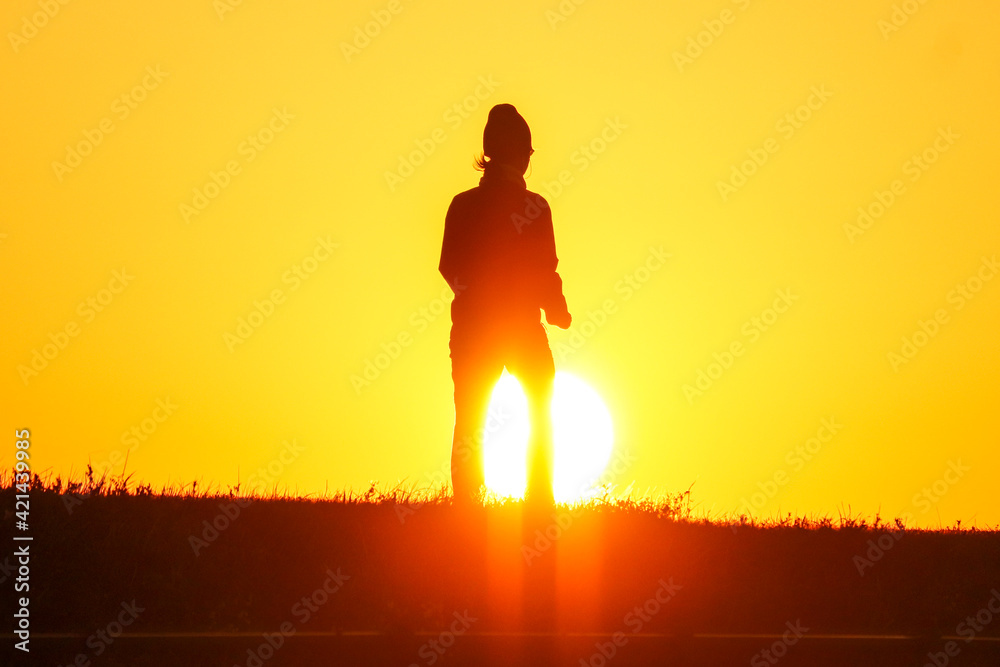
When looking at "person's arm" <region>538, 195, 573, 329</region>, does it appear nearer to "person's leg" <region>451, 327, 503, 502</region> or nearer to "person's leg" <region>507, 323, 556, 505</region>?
"person's leg" <region>507, 323, 556, 505</region>

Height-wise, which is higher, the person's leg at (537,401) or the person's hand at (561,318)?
the person's hand at (561,318)

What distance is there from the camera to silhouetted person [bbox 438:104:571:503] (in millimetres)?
8312

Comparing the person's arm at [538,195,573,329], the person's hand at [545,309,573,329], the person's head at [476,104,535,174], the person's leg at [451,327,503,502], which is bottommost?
the person's leg at [451,327,503,502]

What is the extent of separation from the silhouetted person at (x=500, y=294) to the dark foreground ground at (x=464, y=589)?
0.49m

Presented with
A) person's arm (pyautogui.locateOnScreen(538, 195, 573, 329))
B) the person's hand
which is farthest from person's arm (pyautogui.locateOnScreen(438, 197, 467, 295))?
the person's hand

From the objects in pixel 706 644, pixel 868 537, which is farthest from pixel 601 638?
pixel 868 537

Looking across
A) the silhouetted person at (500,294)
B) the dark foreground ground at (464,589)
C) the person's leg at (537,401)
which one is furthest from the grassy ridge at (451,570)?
the silhouetted person at (500,294)

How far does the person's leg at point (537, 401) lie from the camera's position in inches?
332

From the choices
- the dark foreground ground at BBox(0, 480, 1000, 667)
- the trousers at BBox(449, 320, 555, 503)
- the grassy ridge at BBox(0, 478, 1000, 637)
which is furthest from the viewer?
the trousers at BBox(449, 320, 555, 503)

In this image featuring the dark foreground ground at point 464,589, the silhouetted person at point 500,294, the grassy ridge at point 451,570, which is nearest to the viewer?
the dark foreground ground at point 464,589

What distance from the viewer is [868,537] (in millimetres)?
9117

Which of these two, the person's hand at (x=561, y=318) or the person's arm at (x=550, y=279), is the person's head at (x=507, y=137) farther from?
the person's hand at (x=561, y=318)

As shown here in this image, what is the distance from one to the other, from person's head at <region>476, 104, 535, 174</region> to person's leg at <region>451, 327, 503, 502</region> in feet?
4.22

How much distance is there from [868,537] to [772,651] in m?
3.28
